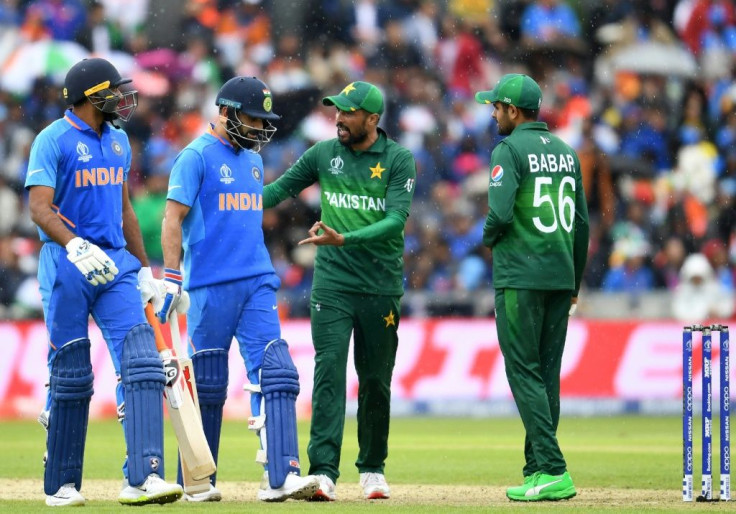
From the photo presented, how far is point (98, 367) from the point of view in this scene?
55.2 ft

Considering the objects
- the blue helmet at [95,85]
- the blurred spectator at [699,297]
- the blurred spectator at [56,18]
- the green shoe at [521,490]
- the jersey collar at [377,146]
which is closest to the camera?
the blue helmet at [95,85]

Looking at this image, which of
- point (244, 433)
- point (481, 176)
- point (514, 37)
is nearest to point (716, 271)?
point (481, 176)

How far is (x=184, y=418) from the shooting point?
8156mm

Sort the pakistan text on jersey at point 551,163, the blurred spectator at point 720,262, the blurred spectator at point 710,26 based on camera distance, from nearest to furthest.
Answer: the pakistan text on jersey at point 551,163, the blurred spectator at point 720,262, the blurred spectator at point 710,26

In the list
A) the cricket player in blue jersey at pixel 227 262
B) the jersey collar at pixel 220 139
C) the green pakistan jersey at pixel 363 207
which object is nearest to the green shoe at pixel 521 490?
the cricket player in blue jersey at pixel 227 262

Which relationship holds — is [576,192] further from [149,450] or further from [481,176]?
[481,176]

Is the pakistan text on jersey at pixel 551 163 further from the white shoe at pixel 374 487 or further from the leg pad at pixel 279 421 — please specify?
the white shoe at pixel 374 487

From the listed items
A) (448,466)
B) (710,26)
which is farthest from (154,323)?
(710,26)

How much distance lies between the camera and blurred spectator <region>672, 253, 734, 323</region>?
17.4 meters

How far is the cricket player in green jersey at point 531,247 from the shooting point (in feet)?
28.9

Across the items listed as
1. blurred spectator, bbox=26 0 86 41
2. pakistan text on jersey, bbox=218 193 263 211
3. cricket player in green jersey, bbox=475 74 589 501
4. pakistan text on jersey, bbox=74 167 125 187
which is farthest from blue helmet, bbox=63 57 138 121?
blurred spectator, bbox=26 0 86 41

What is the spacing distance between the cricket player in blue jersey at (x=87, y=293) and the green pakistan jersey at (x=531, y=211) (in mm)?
2303

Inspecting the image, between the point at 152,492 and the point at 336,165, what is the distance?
272cm

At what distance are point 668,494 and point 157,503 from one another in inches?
135
